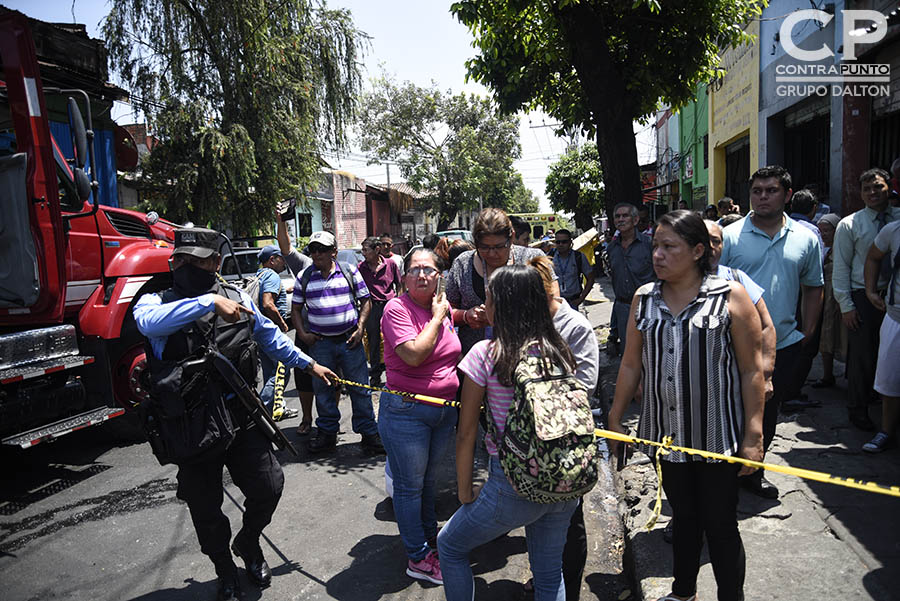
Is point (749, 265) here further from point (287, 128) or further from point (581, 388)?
point (287, 128)

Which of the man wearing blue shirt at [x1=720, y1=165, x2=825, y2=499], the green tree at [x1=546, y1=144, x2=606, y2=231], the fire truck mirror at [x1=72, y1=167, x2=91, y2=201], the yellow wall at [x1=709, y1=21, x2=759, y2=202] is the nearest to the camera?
the man wearing blue shirt at [x1=720, y1=165, x2=825, y2=499]

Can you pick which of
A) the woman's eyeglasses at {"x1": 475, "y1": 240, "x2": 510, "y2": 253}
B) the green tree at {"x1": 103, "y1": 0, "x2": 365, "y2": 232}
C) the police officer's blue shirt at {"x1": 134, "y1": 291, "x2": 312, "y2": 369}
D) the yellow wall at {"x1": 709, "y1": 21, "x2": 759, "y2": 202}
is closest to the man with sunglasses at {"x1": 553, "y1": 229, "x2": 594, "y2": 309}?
the woman's eyeglasses at {"x1": 475, "y1": 240, "x2": 510, "y2": 253}

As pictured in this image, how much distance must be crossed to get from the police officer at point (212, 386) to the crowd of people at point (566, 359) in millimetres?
10

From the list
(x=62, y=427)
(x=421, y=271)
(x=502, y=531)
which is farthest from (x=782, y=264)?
(x=62, y=427)

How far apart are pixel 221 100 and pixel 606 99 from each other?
32.6 feet

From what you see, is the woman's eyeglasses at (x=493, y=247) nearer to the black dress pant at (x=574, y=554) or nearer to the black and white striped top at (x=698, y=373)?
the black and white striped top at (x=698, y=373)

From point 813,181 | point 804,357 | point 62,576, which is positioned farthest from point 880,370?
point 813,181

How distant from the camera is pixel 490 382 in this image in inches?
88.3

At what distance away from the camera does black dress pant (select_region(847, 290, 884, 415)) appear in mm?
4445

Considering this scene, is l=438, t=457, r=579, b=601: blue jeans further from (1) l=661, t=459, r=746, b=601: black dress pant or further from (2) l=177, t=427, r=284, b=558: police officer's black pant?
(2) l=177, t=427, r=284, b=558: police officer's black pant

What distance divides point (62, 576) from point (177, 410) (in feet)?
5.27

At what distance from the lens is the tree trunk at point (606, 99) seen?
21.7 ft

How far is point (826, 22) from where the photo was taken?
8.56 metres

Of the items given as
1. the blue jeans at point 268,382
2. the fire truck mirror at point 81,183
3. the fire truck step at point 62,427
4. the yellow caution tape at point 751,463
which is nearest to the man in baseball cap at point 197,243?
the yellow caution tape at point 751,463
